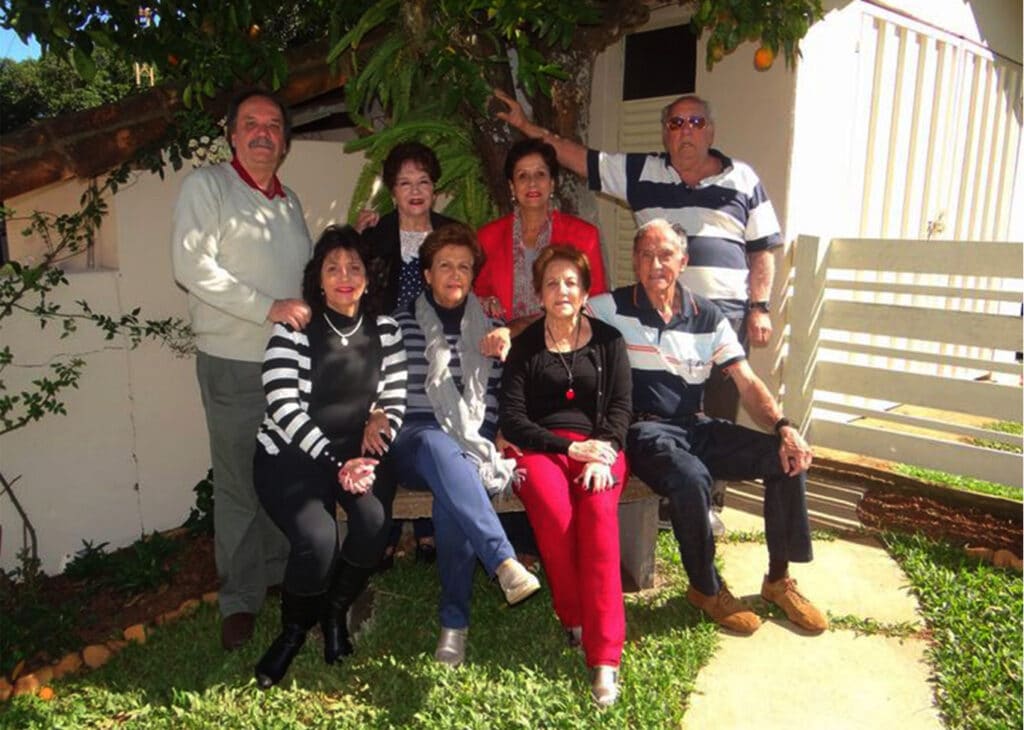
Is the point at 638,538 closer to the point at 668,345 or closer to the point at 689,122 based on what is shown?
the point at 668,345

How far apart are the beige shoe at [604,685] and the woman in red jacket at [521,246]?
5.15 feet

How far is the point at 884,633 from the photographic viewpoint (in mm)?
3627

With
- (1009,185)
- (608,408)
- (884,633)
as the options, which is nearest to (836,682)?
(884,633)

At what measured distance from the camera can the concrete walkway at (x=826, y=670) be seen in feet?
9.98

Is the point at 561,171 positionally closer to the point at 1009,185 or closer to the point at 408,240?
the point at 408,240

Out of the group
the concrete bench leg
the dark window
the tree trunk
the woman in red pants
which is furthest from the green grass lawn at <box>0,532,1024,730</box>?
the dark window

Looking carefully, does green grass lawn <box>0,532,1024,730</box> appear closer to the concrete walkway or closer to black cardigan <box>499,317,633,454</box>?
the concrete walkway

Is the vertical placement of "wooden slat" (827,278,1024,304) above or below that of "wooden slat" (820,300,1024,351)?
above

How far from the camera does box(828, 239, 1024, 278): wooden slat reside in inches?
191

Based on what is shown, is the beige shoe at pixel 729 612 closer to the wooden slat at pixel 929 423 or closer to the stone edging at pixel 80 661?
the wooden slat at pixel 929 423

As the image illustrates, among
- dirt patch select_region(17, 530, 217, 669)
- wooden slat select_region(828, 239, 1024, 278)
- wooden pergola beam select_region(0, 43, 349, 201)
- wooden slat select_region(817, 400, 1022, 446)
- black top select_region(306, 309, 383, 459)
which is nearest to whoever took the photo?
black top select_region(306, 309, 383, 459)

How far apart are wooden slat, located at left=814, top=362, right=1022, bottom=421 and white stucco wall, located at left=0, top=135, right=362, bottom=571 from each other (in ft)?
13.9

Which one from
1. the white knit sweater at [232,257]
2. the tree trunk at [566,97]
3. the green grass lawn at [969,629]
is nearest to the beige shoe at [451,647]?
the white knit sweater at [232,257]

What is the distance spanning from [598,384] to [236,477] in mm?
1667
